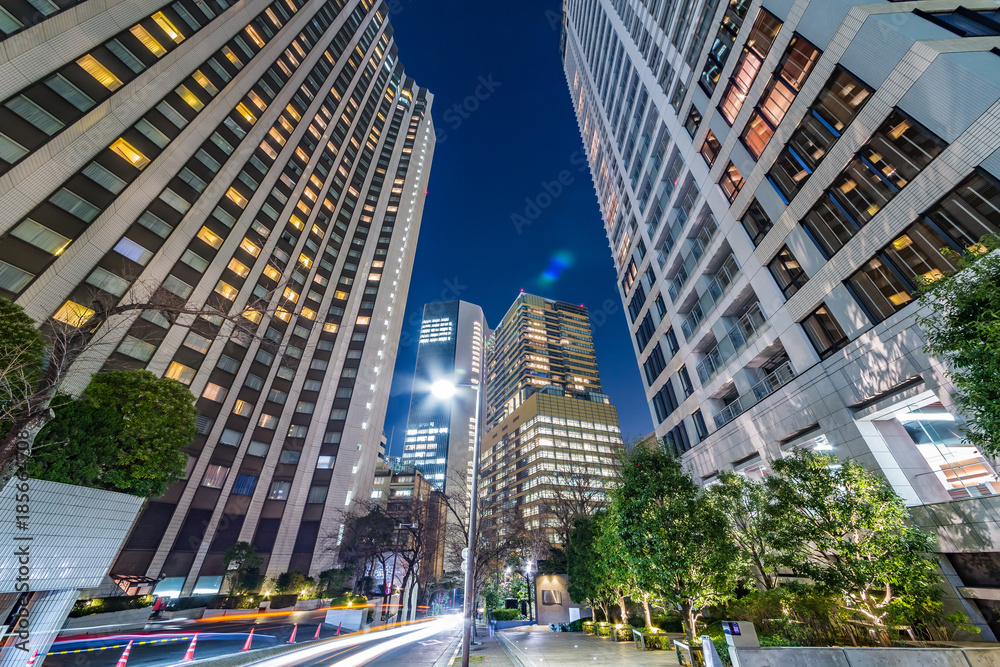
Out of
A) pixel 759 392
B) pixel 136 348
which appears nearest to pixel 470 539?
pixel 759 392

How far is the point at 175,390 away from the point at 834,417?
29479 millimetres

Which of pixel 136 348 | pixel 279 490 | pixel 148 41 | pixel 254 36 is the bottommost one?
pixel 279 490

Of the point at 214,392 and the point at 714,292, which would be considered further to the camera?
the point at 214,392

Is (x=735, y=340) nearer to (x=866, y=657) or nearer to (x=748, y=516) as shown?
(x=748, y=516)

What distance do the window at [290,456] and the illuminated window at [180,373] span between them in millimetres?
16324

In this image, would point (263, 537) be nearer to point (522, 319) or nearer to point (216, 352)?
point (216, 352)

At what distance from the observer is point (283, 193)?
169 ft

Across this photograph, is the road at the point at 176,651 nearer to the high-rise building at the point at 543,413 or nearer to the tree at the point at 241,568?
the tree at the point at 241,568

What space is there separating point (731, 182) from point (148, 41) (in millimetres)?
48554

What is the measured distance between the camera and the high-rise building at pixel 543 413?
93.0m

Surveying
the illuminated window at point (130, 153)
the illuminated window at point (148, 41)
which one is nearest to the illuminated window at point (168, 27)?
the illuminated window at point (148, 41)

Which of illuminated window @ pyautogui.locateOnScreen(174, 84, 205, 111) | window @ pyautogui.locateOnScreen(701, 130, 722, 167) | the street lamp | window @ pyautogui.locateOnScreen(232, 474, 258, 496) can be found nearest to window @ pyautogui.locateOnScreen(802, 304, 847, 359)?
window @ pyautogui.locateOnScreen(701, 130, 722, 167)

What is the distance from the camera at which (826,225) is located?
17.1 meters

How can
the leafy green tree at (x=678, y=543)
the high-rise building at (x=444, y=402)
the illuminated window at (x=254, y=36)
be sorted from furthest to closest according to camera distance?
the high-rise building at (x=444, y=402), the illuminated window at (x=254, y=36), the leafy green tree at (x=678, y=543)
